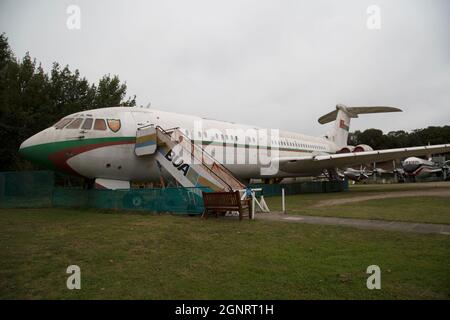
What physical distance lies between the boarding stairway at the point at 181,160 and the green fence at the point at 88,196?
0.89 m

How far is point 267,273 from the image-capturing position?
5.18 metres

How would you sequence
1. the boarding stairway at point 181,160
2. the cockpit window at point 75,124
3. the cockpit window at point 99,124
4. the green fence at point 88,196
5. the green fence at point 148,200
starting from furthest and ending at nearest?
1. the cockpit window at point 99,124
2. the cockpit window at point 75,124
3. the boarding stairway at point 181,160
4. the green fence at point 88,196
5. the green fence at point 148,200

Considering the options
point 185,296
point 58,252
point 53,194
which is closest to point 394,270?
point 185,296

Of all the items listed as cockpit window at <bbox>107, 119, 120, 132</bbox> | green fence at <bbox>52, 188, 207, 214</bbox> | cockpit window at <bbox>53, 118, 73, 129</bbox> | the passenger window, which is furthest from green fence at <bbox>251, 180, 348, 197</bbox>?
cockpit window at <bbox>53, 118, 73, 129</bbox>

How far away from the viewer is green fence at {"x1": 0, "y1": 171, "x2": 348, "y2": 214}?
12445 mm

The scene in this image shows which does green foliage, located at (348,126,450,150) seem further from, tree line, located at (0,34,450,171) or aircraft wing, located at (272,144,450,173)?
tree line, located at (0,34,450,171)

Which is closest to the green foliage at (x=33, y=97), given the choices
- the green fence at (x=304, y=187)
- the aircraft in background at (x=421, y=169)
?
the green fence at (x=304, y=187)

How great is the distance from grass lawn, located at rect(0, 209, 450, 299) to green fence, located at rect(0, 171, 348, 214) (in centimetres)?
298

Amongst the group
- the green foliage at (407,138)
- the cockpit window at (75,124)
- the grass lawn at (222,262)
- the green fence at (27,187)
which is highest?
the green foliage at (407,138)

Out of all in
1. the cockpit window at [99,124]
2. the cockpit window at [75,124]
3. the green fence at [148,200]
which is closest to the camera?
the green fence at [148,200]

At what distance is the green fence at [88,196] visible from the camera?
1245cm

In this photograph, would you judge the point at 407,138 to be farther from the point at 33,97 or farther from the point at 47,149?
the point at 47,149

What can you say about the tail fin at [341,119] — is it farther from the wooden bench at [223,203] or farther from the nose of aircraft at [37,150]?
the nose of aircraft at [37,150]

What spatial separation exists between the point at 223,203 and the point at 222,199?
0.51 feet
